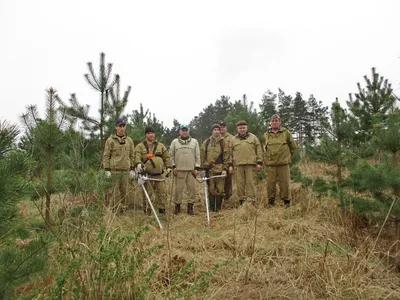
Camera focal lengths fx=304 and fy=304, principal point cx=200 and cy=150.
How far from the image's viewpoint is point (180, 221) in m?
5.87

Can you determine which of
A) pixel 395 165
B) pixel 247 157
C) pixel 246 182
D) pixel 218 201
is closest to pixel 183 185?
pixel 218 201

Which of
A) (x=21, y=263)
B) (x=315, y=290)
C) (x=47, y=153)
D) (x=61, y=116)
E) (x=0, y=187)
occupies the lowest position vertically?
(x=315, y=290)

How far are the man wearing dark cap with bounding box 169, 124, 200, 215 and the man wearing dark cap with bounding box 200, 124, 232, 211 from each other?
594 millimetres

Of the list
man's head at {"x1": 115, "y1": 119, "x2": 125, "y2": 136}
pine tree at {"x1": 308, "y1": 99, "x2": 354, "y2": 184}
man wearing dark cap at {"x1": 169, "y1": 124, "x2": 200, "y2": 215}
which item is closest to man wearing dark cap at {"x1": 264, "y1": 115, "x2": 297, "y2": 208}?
pine tree at {"x1": 308, "y1": 99, "x2": 354, "y2": 184}

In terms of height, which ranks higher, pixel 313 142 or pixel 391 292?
pixel 313 142

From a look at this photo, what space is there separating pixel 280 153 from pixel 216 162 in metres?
1.61

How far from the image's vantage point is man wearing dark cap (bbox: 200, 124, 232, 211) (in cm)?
721

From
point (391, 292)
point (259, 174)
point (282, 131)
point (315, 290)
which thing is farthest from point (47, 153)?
point (259, 174)

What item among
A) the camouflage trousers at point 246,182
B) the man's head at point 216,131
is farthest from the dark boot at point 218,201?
the man's head at point 216,131

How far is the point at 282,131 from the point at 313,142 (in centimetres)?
67

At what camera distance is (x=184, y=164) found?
22.1 feet

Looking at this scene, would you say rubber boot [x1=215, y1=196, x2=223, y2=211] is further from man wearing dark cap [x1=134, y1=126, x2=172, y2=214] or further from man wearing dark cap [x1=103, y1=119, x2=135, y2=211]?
man wearing dark cap [x1=103, y1=119, x2=135, y2=211]

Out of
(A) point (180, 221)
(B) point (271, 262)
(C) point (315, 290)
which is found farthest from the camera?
(A) point (180, 221)

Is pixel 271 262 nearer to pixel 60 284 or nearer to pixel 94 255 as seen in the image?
pixel 94 255
